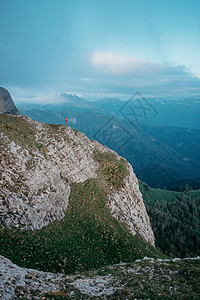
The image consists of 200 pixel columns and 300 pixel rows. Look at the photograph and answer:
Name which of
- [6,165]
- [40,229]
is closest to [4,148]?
[6,165]

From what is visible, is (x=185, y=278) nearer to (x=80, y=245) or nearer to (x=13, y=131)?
(x=80, y=245)

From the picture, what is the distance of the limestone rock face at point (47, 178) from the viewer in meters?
23.8

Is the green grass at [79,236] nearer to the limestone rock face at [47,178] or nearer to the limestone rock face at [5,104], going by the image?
the limestone rock face at [47,178]

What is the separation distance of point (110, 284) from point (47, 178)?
65.6ft

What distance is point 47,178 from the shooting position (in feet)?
99.7

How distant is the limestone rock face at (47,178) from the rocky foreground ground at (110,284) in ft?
32.3

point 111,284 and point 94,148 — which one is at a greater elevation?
point 94,148

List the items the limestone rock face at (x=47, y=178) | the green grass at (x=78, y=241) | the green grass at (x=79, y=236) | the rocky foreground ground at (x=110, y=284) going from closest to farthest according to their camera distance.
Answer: the rocky foreground ground at (x=110, y=284), the green grass at (x=78, y=241), the green grass at (x=79, y=236), the limestone rock face at (x=47, y=178)

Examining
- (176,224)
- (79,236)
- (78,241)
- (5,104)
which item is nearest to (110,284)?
(78,241)

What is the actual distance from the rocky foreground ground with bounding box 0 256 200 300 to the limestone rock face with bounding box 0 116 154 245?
9.85 metres

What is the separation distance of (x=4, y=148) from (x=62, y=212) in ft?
48.1

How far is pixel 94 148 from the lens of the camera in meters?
50.6

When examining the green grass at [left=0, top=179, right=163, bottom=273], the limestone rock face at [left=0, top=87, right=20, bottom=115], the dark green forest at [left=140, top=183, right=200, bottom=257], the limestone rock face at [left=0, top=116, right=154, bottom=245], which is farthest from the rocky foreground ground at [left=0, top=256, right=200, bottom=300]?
the limestone rock face at [left=0, top=87, right=20, bottom=115]

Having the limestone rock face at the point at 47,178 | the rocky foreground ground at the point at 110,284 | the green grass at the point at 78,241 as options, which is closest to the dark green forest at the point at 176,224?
the limestone rock face at the point at 47,178
